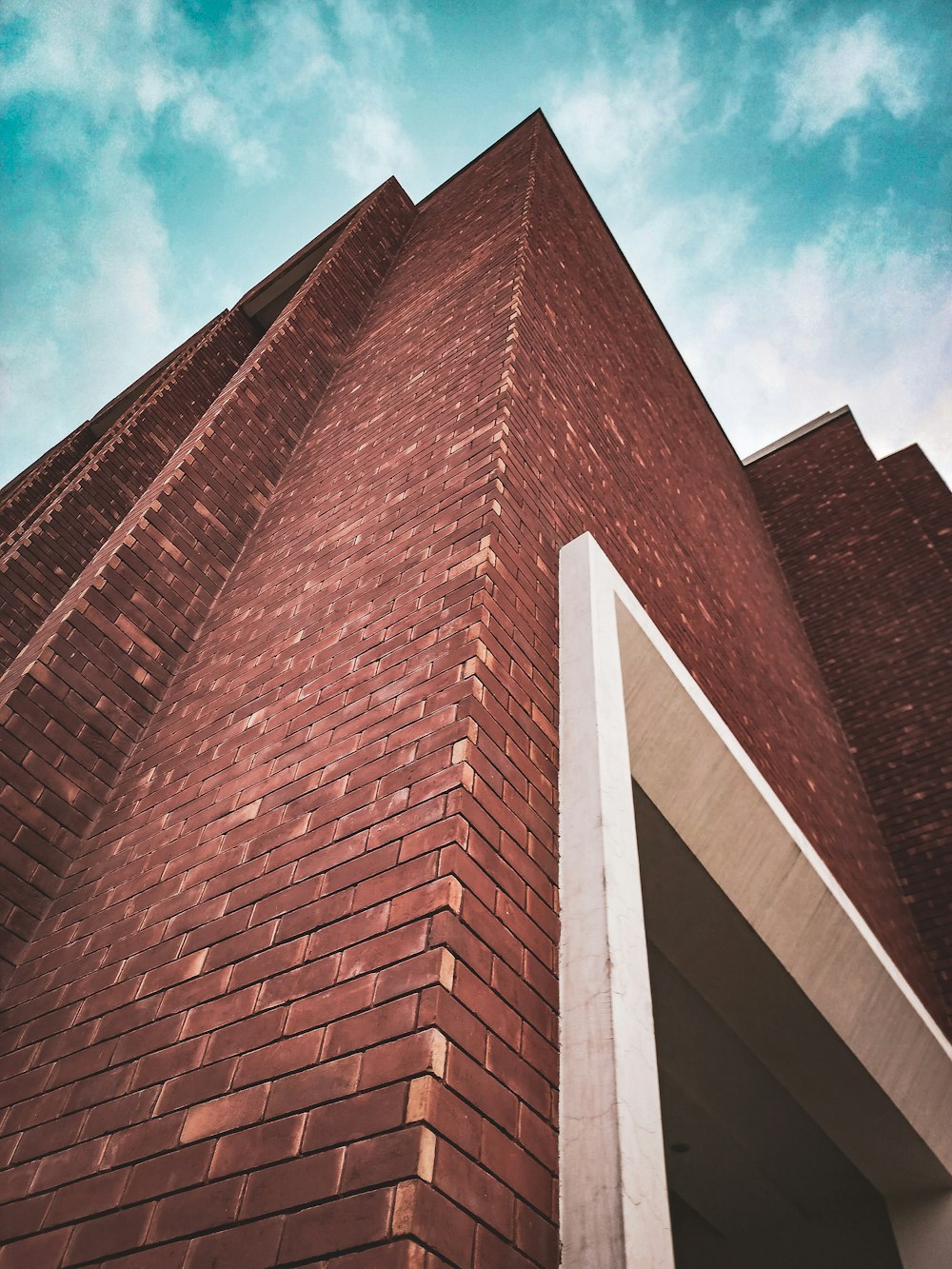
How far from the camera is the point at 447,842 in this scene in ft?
6.10

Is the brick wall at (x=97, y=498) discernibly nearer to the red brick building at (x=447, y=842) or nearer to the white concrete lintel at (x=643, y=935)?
the red brick building at (x=447, y=842)

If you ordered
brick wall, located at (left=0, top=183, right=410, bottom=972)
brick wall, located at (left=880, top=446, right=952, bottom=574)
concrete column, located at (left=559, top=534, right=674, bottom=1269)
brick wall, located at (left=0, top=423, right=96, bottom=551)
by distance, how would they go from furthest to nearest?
brick wall, located at (left=880, top=446, right=952, bottom=574), brick wall, located at (left=0, top=423, right=96, bottom=551), brick wall, located at (left=0, top=183, right=410, bottom=972), concrete column, located at (left=559, top=534, right=674, bottom=1269)

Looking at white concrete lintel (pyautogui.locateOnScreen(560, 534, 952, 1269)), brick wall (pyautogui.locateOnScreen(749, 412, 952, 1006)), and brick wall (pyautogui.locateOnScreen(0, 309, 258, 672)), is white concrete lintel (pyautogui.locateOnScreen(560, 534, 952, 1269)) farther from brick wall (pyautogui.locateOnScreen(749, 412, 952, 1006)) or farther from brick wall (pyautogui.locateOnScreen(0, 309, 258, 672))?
brick wall (pyautogui.locateOnScreen(0, 309, 258, 672))

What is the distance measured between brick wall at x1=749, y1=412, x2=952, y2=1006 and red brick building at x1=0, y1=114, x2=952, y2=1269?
0.09 meters

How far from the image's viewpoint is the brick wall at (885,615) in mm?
6699

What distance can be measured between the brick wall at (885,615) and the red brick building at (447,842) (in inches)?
3.5

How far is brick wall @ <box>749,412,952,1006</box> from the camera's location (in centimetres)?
670

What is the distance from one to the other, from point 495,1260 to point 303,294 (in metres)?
6.40

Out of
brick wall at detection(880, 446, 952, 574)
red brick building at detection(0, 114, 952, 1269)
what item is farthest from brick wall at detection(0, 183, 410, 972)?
brick wall at detection(880, 446, 952, 574)

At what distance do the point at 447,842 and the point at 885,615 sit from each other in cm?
814

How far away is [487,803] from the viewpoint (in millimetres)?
2037

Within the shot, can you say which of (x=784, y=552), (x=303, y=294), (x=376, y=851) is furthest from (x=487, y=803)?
(x=784, y=552)

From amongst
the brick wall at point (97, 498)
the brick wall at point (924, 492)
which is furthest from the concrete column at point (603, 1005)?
Answer: the brick wall at point (924, 492)

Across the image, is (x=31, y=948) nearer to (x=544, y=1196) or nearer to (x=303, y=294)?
(x=544, y=1196)
